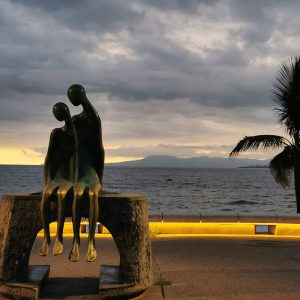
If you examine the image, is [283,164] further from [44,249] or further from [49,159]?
[44,249]

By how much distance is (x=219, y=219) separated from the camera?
14.2 m

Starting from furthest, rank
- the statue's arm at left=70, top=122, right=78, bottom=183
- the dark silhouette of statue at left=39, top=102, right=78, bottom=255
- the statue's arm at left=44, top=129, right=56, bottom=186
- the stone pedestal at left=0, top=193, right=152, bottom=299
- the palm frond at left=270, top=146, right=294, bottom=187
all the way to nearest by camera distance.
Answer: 1. the palm frond at left=270, top=146, right=294, bottom=187
2. the statue's arm at left=44, top=129, right=56, bottom=186
3. the statue's arm at left=70, top=122, right=78, bottom=183
4. the stone pedestal at left=0, top=193, right=152, bottom=299
5. the dark silhouette of statue at left=39, top=102, right=78, bottom=255

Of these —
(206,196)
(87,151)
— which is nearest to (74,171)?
(87,151)

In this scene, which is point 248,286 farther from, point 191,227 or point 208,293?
point 191,227

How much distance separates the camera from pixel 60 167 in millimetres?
6707

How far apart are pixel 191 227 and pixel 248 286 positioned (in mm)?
4984

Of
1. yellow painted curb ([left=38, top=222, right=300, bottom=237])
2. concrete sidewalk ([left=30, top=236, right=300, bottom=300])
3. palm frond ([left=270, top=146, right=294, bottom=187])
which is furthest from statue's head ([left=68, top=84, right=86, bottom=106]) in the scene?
palm frond ([left=270, top=146, right=294, bottom=187])

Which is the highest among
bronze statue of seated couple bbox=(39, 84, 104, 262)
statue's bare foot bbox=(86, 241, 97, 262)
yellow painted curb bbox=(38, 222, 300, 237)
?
bronze statue of seated couple bbox=(39, 84, 104, 262)

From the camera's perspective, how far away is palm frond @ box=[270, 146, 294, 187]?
48.8 ft

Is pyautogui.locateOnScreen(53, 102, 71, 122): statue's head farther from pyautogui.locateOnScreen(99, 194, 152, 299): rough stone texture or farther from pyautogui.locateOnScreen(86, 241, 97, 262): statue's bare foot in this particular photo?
pyautogui.locateOnScreen(86, 241, 97, 262): statue's bare foot

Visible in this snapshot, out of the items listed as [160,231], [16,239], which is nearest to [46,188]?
[16,239]

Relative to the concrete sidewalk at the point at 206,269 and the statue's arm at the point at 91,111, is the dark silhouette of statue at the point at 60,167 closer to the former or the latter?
the statue's arm at the point at 91,111

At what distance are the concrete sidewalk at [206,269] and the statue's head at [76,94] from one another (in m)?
2.81

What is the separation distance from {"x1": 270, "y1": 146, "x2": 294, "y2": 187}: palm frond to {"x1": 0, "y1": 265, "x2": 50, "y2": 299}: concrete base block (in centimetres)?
1026
